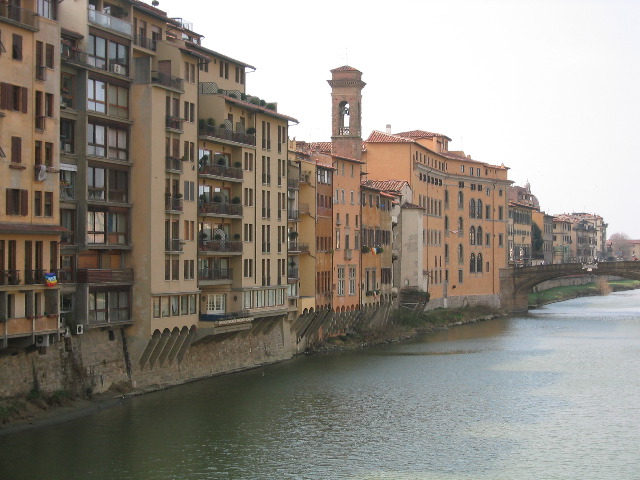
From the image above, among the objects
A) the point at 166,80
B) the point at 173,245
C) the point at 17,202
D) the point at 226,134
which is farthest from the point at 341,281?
the point at 17,202

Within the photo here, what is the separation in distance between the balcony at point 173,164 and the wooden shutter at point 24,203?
8.95 meters

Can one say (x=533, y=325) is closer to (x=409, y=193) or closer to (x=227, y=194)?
(x=409, y=193)

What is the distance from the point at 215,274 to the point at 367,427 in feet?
42.0

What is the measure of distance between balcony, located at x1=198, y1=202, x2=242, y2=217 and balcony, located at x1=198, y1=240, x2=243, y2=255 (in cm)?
132

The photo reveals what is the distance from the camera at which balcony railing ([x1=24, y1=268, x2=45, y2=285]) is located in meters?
34.8

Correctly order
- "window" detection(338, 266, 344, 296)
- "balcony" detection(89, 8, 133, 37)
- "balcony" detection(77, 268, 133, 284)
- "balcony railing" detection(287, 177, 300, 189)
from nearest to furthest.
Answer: "balcony" detection(77, 268, 133, 284) → "balcony" detection(89, 8, 133, 37) → "balcony railing" detection(287, 177, 300, 189) → "window" detection(338, 266, 344, 296)

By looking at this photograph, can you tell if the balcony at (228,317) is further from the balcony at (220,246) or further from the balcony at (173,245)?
the balcony at (173,245)

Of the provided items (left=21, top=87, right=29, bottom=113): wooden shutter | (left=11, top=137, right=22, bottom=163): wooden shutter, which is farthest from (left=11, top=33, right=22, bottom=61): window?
(left=11, top=137, right=22, bottom=163): wooden shutter

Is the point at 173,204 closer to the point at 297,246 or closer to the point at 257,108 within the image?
the point at 257,108

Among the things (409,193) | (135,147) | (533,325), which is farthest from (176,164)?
(533,325)

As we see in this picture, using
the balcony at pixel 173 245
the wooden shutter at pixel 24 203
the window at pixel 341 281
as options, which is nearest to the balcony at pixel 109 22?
the wooden shutter at pixel 24 203

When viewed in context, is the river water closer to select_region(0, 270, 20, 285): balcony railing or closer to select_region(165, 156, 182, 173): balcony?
select_region(0, 270, 20, 285): balcony railing

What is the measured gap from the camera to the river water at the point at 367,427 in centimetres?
3203

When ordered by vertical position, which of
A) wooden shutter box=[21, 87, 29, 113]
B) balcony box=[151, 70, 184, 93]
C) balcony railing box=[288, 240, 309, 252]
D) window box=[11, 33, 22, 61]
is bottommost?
balcony railing box=[288, 240, 309, 252]
